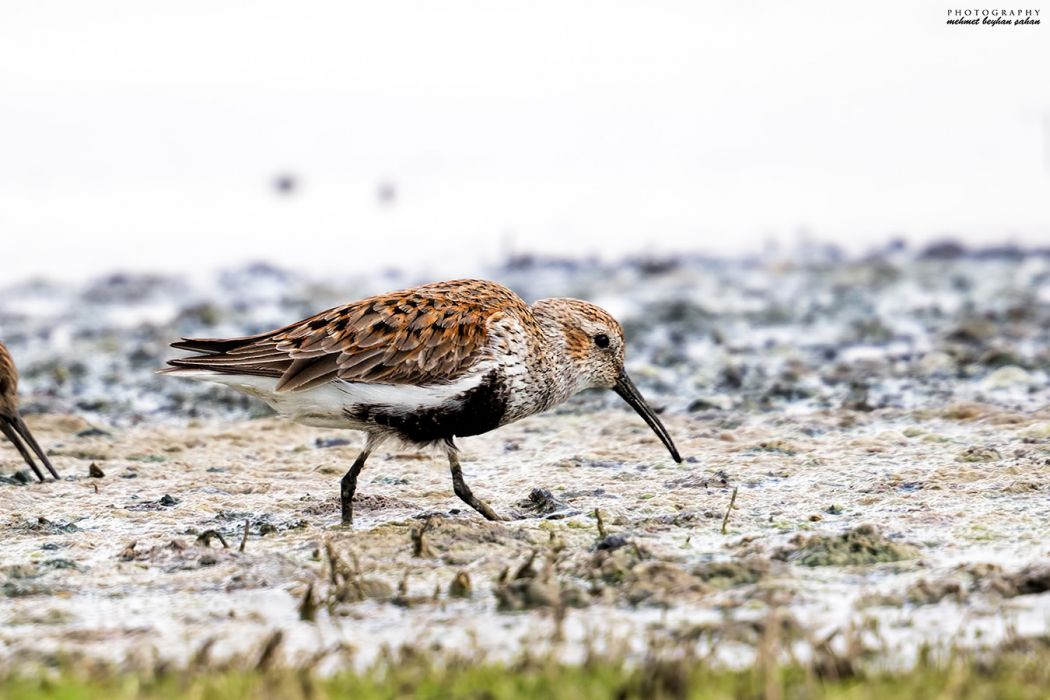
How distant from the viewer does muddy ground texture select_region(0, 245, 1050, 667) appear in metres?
5.09

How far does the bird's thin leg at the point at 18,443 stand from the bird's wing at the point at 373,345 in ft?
4.62

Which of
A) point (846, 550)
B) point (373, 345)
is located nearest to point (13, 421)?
point (373, 345)

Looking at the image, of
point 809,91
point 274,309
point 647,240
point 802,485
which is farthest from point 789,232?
point 802,485

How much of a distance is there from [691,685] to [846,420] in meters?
5.11

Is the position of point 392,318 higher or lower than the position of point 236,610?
higher

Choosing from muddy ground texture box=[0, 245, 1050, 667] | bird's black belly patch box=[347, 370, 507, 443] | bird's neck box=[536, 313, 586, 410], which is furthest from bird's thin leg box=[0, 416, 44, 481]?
bird's neck box=[536, 313, 586, 410]

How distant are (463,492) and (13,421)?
122 inches

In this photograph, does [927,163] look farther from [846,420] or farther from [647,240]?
A: [846,420]

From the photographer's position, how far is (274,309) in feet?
47.5

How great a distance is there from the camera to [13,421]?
854 centimetres

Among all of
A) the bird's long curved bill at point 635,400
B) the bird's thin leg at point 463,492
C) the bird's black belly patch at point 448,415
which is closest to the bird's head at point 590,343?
the bird's long curved bill at point 635,400

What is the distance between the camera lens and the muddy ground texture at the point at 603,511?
509 cm

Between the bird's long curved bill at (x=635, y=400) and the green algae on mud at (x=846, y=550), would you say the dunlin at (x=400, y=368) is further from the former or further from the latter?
the green algae on mud at (x=846, y=550)

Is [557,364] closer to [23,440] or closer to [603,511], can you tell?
[603,511]
